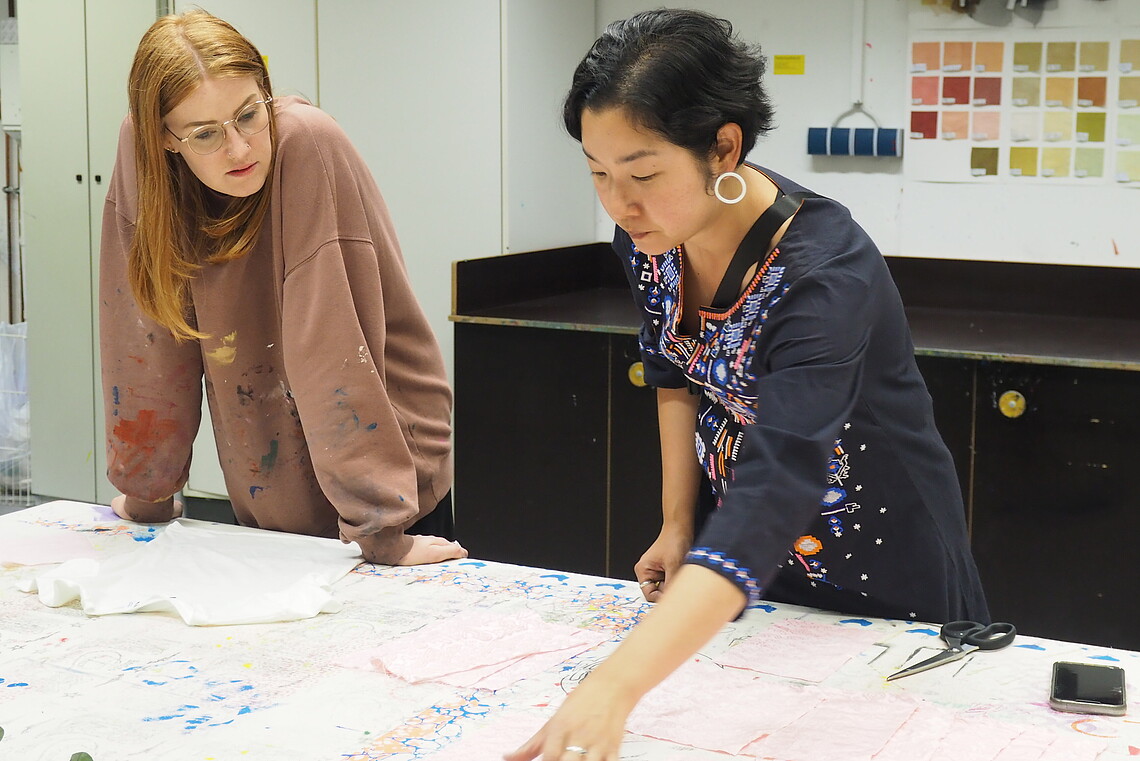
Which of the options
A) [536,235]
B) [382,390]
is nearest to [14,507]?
[536,235]

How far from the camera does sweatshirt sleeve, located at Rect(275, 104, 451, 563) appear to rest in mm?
1520

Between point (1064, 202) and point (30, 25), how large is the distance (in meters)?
2.82

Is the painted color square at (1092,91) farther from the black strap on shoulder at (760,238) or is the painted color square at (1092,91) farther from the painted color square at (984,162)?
the black strap on shoulder at (760,238)

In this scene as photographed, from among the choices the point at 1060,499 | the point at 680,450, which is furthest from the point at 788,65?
the point at 680,450

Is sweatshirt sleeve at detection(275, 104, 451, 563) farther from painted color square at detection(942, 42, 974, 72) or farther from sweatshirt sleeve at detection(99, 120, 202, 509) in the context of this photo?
painted color square at detection(942, 42, 974, 72)

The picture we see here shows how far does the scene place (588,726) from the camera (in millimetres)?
895

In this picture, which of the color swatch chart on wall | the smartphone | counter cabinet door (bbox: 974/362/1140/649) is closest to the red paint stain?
the smartphone

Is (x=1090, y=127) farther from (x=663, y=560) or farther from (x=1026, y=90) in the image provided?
(x=663, y=560)

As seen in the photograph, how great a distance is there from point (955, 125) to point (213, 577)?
2.15 metres

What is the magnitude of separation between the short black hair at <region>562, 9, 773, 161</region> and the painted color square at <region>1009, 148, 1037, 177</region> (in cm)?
193

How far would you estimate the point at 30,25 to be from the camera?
3.46 m

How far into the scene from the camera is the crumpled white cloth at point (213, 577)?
4.65 feet

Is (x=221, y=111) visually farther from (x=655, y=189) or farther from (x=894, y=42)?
(x=894, y=42)

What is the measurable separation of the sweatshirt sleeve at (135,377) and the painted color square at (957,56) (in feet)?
6.58
